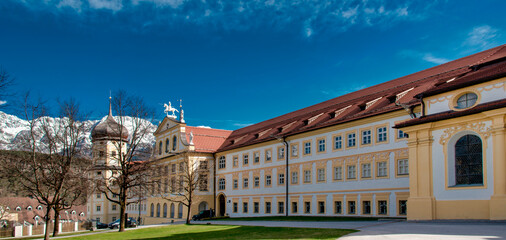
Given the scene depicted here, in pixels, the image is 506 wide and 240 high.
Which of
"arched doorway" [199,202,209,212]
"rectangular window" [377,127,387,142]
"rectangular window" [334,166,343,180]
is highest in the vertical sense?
"rectangular window" [377,127,387,142]

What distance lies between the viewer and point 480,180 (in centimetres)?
2019

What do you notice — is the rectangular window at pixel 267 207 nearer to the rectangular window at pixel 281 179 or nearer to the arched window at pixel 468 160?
the rectangular window at pixel 281 179

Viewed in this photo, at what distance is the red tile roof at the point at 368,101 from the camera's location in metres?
32.8

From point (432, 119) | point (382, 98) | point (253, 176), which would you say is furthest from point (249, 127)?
point (432, 119)

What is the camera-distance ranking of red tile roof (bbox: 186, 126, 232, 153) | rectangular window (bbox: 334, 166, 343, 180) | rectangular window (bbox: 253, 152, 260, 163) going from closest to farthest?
rectangular window (bbox: 334, 166, 343, 180) → rectangular window (bbox: 253, 152, 260, 163) → red tile roof (bbox: 186, 126, 232, 153)

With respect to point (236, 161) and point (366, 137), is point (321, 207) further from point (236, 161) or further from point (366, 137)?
point (236, 161)

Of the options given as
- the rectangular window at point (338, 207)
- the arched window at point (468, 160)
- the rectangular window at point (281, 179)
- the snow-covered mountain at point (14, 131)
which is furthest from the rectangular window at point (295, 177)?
the arched window at point (468, 160)

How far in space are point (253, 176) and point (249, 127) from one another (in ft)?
40.4

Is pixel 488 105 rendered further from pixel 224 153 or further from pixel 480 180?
pixel 224 153

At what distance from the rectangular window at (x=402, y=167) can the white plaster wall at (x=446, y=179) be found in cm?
1037

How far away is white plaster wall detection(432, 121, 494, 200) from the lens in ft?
64.5

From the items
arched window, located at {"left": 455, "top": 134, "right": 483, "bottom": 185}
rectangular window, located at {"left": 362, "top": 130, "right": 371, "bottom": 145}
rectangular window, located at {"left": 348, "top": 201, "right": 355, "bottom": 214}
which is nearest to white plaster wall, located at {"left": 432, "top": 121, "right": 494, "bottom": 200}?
arched window, located at {"left": 455, "top": 134, "right": 483, "bottom": 185}

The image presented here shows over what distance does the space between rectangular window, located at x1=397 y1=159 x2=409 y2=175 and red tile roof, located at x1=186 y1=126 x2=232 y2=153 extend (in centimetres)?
2934

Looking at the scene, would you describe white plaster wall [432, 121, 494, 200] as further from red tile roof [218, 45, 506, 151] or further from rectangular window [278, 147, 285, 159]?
rectangular window [278, 147, 285, 159]
